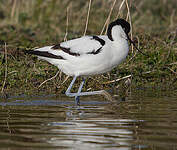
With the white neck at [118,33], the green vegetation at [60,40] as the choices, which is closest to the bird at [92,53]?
the white neck at [118,33]

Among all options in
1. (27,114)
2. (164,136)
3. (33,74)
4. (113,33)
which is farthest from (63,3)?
(164,136)

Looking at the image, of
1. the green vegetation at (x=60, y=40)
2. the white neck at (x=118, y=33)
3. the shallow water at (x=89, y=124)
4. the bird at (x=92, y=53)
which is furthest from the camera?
the green vegetation at (x=60, y=40)

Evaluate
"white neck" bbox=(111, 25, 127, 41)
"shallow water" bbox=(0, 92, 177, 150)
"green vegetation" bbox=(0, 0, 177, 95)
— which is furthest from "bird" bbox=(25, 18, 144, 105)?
"green vegetation" bbox=(0, 0, 177, 95)

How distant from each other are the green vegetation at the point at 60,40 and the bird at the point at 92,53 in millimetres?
837

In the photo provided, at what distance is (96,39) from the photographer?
714 centimetres

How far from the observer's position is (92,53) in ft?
23.2

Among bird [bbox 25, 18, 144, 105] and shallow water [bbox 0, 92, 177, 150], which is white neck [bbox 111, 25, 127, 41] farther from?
shallow water [bbox 0, 92, 177, 150]

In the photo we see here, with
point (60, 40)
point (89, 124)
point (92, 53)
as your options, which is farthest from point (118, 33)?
point (60, 40)

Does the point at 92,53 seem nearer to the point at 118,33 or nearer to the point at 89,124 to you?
the point at 118,33

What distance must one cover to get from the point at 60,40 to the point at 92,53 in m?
3.96

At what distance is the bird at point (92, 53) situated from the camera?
7.04 meters

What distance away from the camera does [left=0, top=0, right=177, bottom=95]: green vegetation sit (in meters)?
8.55

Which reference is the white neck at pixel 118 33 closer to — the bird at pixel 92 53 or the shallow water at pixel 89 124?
the bird at pixel 92 53

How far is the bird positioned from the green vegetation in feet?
2.74
